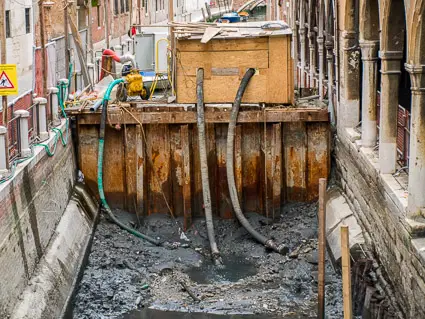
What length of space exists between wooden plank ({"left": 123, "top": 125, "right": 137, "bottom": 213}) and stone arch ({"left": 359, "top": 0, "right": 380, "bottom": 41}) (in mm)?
5645

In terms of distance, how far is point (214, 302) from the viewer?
52.3 feet

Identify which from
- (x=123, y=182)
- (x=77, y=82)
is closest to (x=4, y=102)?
(x=123, y=182)

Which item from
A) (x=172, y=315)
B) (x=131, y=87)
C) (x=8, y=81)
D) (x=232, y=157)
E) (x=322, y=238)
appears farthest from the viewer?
(x=131, y=87)

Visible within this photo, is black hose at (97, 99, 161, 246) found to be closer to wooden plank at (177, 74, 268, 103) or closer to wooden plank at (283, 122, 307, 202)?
wooden plank at (177, 74, 268, 103)

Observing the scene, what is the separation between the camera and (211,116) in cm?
1991

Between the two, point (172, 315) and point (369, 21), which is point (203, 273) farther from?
point (369, 21)

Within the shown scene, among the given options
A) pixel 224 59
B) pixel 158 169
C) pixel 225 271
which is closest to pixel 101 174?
pixel 158 169

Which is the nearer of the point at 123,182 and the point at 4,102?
the point at 4,102

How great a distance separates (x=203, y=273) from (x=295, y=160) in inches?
148

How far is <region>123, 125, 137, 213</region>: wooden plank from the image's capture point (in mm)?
20250

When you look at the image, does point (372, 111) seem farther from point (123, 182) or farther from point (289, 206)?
point (123, 182)

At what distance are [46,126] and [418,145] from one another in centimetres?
736

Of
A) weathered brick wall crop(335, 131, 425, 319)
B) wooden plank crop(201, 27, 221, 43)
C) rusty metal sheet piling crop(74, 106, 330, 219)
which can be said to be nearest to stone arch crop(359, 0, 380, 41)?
weathered brick wall crop(335, 131, 425, 319)

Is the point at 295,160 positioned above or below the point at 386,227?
above
